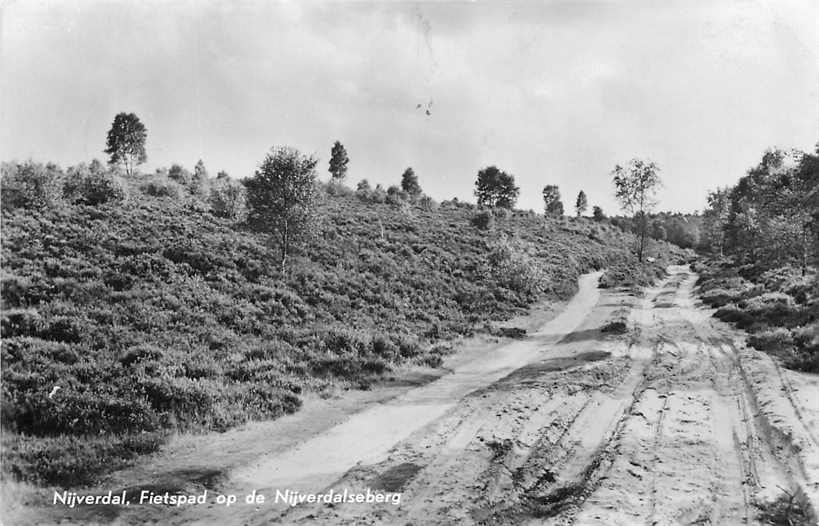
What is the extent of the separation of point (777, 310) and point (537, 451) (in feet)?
68.0

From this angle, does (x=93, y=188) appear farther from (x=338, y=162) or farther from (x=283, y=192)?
(x=338, y=162)

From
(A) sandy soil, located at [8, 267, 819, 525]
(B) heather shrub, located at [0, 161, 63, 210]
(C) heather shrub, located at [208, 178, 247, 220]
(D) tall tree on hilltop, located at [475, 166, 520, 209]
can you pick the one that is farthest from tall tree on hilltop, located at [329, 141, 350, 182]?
(A) sandy soil, located at [8, 267, 819, 525]

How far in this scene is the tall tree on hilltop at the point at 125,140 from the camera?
55562 millimetres

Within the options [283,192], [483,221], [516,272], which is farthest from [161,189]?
[483,221]

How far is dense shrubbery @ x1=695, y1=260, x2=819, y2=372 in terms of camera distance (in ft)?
56.4

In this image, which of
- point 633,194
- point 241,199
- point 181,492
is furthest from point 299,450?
point 633,194

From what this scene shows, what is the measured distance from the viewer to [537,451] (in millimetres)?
9883

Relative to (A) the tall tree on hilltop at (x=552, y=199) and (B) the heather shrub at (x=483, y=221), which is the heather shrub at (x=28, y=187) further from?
(A) the tall tree on hilltop at (x=552, y=199)

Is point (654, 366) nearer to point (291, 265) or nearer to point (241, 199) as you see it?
point (291, 265)

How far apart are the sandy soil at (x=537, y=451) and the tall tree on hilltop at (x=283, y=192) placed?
1335cm

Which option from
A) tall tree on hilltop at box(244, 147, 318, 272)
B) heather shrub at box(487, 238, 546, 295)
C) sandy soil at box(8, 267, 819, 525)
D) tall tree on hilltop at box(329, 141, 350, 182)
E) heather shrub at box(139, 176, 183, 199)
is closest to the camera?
sandy soil at box(8, 267, 819, 525)

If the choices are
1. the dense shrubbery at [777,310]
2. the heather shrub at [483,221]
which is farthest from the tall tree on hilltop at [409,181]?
the dense shrubbery at [777,310]

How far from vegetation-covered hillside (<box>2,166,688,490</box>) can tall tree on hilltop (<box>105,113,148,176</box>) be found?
67.8 feet

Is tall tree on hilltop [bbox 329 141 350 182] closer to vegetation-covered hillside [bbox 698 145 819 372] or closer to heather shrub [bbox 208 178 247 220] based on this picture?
heather shrub [bbox 208 178 247 220]
